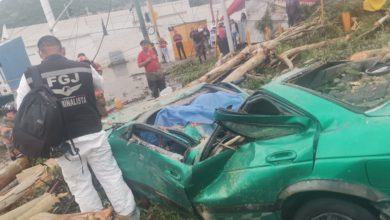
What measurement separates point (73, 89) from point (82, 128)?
1.26 feet

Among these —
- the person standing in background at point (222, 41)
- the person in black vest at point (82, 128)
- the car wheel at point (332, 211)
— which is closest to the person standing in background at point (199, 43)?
the person standing in background at point (222, 41)

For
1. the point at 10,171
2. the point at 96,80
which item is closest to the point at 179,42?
the point at 10,171

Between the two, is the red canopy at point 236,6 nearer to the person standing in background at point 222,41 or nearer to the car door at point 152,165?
the person standing in background at point 222,41

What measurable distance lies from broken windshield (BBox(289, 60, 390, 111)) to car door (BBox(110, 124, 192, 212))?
49.7 inches

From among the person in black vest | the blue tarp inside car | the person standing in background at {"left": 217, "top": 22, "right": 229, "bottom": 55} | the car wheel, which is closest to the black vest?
the person in black vest

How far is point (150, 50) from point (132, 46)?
22.5m

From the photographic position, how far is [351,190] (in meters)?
2.45

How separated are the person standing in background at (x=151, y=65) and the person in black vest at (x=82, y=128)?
619 centimetres

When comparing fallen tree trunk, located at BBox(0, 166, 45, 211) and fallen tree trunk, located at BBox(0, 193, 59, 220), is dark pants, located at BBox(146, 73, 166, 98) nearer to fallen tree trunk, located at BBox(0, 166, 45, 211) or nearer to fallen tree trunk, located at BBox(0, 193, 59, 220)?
fallen tree trunk, located at BBox(0, 166, 45, 211)

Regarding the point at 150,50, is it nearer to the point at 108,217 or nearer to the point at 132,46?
the point at 108,217

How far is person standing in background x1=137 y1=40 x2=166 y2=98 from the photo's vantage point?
10.3m

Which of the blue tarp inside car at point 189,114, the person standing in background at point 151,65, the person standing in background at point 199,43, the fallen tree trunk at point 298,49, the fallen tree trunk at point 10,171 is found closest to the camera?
the blue tarp inside car at point 189,114

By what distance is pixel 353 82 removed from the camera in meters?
3.19

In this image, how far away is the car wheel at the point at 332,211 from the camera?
8.24 feet
